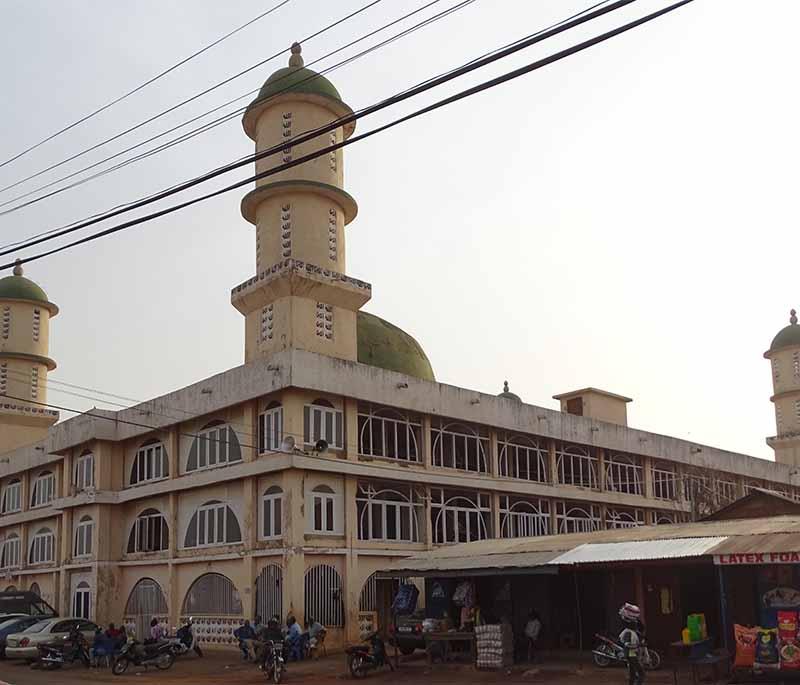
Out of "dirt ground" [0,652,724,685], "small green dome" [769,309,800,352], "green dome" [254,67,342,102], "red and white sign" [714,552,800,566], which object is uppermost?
"green dome" [254,67,342,102]

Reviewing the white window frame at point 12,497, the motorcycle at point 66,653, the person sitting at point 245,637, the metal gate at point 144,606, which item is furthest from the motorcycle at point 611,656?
the white window frame at point 12,497

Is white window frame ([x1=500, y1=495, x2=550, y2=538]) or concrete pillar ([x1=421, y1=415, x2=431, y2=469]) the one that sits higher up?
concrete pillar ([x1=421, y1=415, x2=431, y2=469])

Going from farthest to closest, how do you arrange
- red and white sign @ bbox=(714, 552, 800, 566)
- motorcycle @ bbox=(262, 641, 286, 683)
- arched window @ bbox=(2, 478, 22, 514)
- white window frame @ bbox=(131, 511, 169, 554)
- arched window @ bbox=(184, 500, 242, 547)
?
arched window @ bbox=(2, 478, 22, 514) → white window frame @ bbox=(131, 511, 169, 554) → arched window @ bbox=(184, 500, 242, 547) → motorcycle @ bbox=(262, 641, 286, 683) → red and white sign @ bbox=(714, 552, 800, 566)

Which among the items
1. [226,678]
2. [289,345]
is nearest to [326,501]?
[289,345]

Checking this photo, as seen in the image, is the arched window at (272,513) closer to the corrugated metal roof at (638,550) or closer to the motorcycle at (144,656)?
the motorcycle at (144,656)

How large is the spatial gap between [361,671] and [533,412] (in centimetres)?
1643

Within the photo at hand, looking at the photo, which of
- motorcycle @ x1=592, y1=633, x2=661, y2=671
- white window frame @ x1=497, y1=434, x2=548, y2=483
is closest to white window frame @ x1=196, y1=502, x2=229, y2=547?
white window frame @ x1=497, y1=434, x2=548, y2=483

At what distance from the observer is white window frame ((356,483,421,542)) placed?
1174 inches

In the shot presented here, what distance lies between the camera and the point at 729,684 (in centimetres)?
1717

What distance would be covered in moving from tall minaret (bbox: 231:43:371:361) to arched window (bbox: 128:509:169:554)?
6691 mm

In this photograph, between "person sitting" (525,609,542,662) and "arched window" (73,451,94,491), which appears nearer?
"person sitting" (525,609,542,662)

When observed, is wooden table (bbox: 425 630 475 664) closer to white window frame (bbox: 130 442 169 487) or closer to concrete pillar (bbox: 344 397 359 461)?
concrete pillar (bbox: 344 397 359 461)

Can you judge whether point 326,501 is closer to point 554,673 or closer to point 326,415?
point 326,415

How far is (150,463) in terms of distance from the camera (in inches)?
1347
